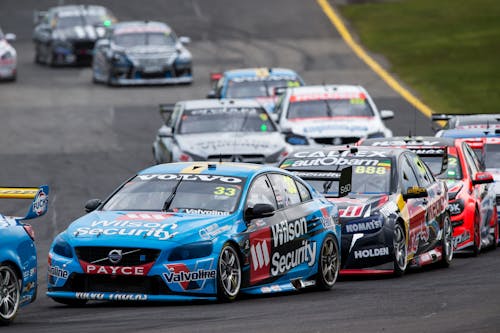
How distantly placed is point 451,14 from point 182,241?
1478 inches

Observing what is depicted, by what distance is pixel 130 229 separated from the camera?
523 inches

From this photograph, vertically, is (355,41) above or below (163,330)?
below

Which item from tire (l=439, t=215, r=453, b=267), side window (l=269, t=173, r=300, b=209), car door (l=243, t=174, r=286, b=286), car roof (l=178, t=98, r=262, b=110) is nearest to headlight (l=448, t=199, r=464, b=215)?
tire (l=439, t=215, r=453, b=267)

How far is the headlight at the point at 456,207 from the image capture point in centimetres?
1892

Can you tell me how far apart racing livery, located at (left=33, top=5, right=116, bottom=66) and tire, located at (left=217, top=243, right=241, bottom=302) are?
28.9 meters

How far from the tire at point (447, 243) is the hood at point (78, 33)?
2515cm

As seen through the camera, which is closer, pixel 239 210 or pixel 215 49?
pixel 239 210

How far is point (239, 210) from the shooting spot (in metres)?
13.9

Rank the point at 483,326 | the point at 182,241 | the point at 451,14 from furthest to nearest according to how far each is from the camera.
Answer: the point at 451,14, the point at 182,241, the point at 483,326

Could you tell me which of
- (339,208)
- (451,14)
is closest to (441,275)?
(339,208)

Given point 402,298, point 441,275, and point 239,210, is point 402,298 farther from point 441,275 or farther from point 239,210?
point 441,275

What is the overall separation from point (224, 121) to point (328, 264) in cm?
1055

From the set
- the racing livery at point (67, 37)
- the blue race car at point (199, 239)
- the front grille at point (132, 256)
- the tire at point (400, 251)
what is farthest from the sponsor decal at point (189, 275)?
the racing livery at point (67, 37)

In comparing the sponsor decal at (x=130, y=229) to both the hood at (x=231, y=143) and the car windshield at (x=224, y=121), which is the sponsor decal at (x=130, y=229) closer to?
the hood at (x=231, y=143)
